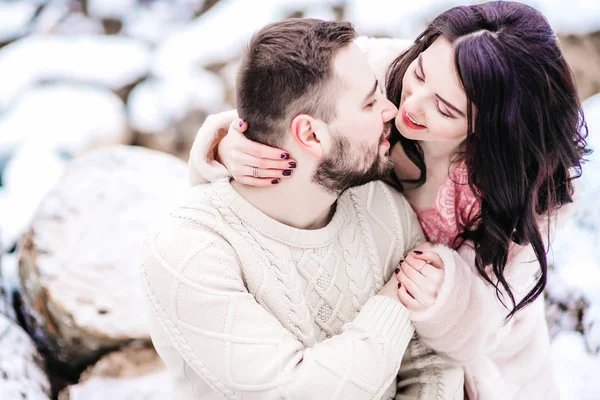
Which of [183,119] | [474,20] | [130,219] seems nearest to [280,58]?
[474,20]

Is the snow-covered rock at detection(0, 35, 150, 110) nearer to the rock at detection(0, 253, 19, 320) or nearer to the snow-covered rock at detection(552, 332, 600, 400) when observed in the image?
the rock at detection(0, 253, 19, 320)

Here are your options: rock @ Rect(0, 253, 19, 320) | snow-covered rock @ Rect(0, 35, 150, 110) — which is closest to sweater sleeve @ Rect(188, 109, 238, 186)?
rock @ Rect(0, 253, 19, 320)

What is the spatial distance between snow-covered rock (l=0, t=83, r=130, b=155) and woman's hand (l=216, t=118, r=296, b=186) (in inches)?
61.0

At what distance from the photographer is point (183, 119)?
9.20 ft

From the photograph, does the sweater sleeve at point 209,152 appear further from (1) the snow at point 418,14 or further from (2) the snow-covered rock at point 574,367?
(1) the snow at point 418,14

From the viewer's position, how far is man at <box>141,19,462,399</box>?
46.8 inches

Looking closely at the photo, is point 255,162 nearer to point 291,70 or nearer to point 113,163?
point 291,70

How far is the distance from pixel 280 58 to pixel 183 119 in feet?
5.47

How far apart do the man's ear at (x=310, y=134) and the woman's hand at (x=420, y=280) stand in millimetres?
346

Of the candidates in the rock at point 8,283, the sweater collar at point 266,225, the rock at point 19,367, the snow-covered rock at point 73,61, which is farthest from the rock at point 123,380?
the snow-covered rock at point 73,61

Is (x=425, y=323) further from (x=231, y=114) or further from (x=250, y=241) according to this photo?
(x=231, y=114)

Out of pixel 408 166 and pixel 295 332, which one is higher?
pixel 408 166

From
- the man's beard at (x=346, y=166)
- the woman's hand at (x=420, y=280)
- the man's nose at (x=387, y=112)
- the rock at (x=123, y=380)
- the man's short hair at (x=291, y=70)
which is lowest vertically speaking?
the rock at (x=123, y=380)

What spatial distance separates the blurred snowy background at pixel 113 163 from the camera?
1.95 metres
